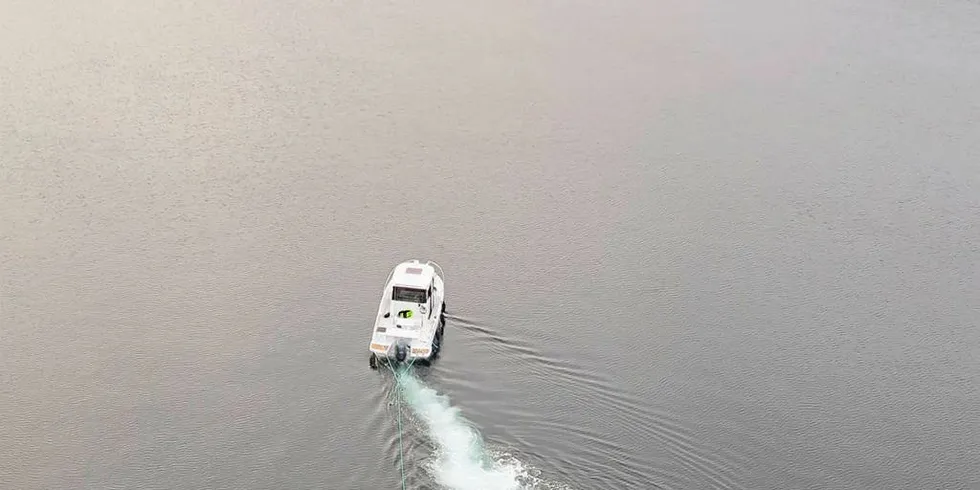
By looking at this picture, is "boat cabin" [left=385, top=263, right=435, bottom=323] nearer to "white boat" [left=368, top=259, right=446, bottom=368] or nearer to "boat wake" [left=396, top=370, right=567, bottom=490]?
"white boat" [left=368, top=259, right=446, bottom=368]

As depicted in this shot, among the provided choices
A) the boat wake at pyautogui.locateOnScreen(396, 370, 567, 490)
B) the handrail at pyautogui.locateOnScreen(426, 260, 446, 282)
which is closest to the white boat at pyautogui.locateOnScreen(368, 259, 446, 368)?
the boat wake at pyautogui.locateOnScreen(396, 370, 567, 490)

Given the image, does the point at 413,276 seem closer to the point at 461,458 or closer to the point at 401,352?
the point at 401,352

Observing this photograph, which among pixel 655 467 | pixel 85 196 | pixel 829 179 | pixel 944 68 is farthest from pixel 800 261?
pixel 85 196

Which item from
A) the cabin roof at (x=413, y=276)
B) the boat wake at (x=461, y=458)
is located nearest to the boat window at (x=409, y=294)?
the cabin roof at (x=413, y=276)

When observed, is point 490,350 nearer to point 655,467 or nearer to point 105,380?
point 655,467

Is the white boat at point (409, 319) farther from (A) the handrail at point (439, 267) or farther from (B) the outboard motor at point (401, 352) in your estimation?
(A) the handrail at point (439, 267)

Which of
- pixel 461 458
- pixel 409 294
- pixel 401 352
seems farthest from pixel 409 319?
pixel 461 458
